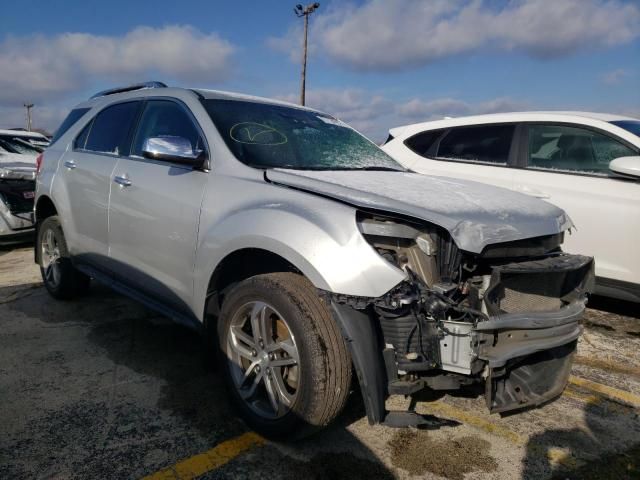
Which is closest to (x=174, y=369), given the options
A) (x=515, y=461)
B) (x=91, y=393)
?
(x=91, y=393)

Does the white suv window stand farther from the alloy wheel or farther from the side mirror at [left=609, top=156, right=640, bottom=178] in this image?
the alloy wheel

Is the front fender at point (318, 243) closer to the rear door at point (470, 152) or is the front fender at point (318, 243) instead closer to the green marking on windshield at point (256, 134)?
the green marking on windshield at point (256, 134)

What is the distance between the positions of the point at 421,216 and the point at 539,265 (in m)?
0.63

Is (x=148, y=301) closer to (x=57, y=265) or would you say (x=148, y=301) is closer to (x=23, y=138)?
(x=57, y=265)

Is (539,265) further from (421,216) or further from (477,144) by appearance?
(477,144)

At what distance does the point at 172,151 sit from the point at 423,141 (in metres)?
3.55

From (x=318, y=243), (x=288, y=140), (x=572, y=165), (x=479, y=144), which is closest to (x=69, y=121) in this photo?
(x=288, y=140)

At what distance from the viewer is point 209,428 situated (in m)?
2.62

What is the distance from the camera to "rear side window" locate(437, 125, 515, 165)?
16.5 ft

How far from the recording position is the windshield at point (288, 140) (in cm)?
294

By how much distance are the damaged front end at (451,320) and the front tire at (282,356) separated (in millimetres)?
125

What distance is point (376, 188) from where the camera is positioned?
249 centimetres

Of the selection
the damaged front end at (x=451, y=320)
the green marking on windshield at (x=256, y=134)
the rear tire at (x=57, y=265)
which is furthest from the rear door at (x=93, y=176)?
the damaged front end at (x=451, y=320)

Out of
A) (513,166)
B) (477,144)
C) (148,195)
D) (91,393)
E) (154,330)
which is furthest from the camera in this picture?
(477,144)
